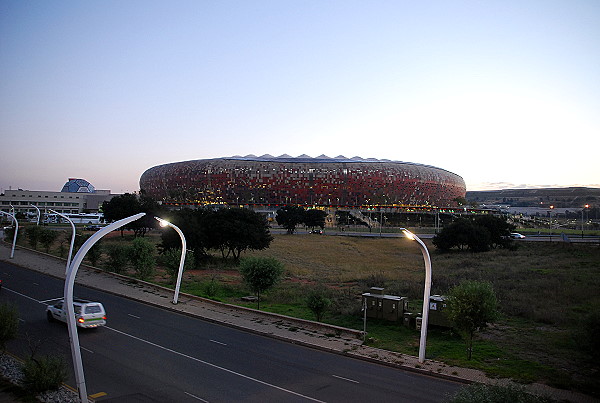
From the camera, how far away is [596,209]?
617ft

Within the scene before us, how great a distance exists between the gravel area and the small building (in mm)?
12636

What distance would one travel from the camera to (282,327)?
18797mm

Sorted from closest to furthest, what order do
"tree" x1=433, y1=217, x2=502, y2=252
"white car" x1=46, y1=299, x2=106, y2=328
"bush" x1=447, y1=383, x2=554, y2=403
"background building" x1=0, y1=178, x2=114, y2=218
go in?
"bush" x1=447, y1=383, x2=554, y2=403, "white car" x1=46, y1=299, x2=106, y2=328, "tree" x1=433, y1=217, x2=502, y2=252, "background building" x1=0, y1=178, x2=114, y2=218

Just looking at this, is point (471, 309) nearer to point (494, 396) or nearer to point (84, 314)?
point (494, 396)

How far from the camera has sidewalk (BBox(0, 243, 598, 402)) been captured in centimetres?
1362

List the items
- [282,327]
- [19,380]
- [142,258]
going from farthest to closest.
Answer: [142,258]
[282,327]
[19,380]

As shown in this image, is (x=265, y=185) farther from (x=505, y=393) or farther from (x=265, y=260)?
(x=505, y=393)

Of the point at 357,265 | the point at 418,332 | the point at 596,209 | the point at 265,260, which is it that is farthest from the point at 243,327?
the point at 596,209

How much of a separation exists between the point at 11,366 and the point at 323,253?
4176 centimetres

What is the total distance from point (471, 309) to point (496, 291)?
12739mm

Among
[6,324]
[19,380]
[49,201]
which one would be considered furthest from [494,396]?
[49,201]

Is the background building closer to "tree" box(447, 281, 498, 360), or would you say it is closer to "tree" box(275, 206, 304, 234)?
"tree" box(275, 206, 304, 234)

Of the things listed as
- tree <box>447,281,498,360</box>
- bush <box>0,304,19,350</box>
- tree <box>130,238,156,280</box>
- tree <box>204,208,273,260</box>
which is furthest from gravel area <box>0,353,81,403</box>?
tree <box>204,208,273,260</box>

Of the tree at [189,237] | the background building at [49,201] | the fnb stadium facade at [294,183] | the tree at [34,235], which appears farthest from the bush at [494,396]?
the background building at [49,201]
